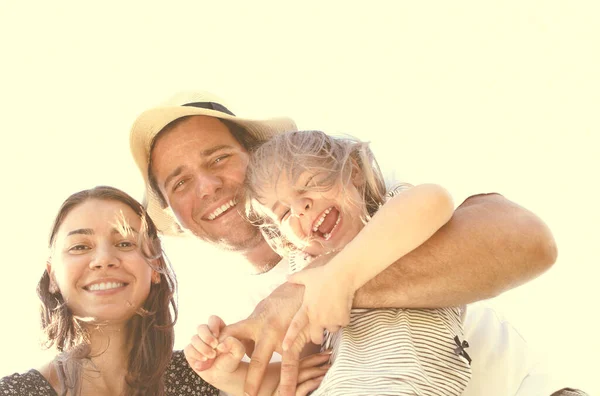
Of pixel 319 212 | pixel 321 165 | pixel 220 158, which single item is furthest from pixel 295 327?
pixel 220 158

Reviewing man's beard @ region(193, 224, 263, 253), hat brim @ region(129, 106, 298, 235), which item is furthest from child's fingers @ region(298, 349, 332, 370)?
hat brim @ region(129, 106, 298, 235)

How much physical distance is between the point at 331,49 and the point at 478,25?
112 cm

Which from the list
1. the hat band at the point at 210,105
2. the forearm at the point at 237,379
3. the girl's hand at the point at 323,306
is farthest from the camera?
the hat band at the point at 210,105

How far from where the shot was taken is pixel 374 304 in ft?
6.11

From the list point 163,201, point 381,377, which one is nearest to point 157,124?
point 163,201

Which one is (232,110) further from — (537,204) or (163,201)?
(537,204)

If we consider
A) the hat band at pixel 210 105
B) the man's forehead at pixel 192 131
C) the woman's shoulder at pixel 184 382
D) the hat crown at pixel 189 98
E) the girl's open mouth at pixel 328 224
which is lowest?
the woman's shoulder at pixel 184 382

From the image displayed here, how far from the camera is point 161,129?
3.27 meters

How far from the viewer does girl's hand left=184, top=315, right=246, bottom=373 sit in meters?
1.91

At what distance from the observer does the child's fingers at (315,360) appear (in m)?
2.03

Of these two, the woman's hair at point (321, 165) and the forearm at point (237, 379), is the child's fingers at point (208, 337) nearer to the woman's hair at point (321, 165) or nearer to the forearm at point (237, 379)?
the forearm at point (237, 379)

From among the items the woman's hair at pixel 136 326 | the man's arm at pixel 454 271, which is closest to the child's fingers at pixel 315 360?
the man's arm at pixel 454 271

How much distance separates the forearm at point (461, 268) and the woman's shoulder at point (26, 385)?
4.44 feet

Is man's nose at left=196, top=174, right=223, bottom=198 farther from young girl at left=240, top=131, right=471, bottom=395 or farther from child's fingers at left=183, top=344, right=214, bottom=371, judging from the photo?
child's fingers at left=183, top=344, right=214, bottom=371
